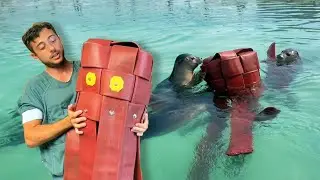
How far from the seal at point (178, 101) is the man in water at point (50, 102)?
8.00 feet

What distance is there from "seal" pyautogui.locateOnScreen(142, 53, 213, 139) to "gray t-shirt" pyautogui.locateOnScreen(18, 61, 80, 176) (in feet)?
7.89

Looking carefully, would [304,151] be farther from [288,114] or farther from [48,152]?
[48,152]

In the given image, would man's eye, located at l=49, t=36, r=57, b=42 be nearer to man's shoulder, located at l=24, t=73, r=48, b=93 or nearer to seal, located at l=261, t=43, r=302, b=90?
man's shoulder, located at l=24, t=73, r=48, b=93

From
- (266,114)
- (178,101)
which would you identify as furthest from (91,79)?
(178,101)

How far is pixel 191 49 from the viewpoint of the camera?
412 inches

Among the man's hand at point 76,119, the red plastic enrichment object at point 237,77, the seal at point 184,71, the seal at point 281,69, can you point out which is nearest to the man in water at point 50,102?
the man's hand at point 76,119

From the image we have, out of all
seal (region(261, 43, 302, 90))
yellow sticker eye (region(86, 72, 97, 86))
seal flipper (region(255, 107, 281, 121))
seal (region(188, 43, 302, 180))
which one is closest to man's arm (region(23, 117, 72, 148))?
yellow sticker eye (region(86, 72, 97, 86))

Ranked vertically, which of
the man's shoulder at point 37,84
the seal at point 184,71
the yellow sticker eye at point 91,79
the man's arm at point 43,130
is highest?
the yellow sticker eye at point 91,79

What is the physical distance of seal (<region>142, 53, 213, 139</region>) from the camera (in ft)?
17.4

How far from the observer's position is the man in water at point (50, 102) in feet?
8.12

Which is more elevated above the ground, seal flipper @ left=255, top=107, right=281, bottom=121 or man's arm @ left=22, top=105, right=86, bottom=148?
man's arm @ left=22, top=105, right=86, bottom=148

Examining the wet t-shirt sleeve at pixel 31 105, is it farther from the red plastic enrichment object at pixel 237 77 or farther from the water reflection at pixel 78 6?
the water reflection at pixel 78 6

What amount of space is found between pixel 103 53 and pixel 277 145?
3068 millimetres

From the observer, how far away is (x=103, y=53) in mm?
2438
